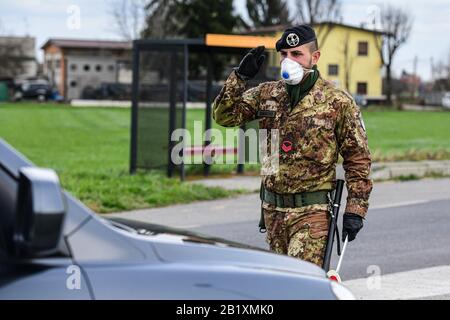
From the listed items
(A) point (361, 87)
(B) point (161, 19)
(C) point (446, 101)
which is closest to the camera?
(B) point (161, 19)

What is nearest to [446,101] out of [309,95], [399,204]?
[399,204]

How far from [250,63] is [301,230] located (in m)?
0.98

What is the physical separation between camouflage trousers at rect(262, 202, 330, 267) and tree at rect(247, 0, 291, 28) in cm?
8707

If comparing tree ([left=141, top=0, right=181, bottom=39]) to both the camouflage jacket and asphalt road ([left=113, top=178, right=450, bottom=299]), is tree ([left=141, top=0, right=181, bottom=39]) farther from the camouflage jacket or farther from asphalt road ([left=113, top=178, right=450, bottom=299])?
the camouflage jacket

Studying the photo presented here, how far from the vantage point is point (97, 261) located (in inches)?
121

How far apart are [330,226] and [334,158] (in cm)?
39

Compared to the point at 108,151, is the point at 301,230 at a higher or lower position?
higher

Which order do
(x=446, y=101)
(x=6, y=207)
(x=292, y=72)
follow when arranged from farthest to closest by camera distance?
1. (x=446, y=101)
2. (x=292, y=72)
3. (x=6, y=207)

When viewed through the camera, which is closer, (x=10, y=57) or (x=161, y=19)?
(x=161, y=19)

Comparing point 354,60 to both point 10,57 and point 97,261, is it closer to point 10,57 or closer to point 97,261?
point 10,57

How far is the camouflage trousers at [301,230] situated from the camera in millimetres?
5570

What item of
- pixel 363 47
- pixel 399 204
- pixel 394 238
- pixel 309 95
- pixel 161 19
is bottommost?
pixel 399 204

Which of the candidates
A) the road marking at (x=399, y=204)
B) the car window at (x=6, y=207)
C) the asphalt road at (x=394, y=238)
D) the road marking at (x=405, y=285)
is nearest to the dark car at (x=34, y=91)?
the road marking at (x=399, y=204)
